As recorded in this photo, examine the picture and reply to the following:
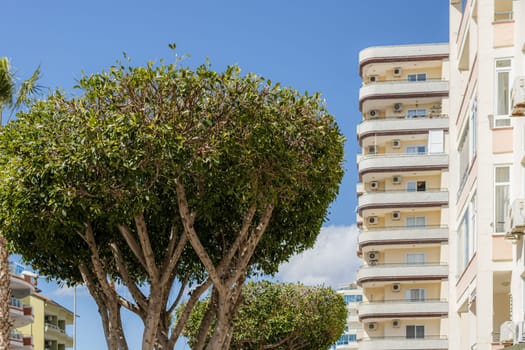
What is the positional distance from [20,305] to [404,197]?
37693mm

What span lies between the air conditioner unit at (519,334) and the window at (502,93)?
659 centimetres

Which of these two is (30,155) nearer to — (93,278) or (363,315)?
(93,278)

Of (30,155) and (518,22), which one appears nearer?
(30,155)

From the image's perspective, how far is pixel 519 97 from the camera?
2653cm

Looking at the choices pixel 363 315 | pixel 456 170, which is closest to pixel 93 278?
pixel 456 170

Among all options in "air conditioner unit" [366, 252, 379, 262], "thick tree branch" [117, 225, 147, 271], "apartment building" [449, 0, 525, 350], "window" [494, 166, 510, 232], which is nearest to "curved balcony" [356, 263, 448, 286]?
"air conditioner unit" [366, 252, 379, 262]

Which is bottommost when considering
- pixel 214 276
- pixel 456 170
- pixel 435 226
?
pixel 214 276

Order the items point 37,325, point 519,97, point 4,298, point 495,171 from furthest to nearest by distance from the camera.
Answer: point 37,325 < point 4,298 < point 495,171 < point 519,97

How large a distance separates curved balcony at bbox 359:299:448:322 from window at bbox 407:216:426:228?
19.5 feet

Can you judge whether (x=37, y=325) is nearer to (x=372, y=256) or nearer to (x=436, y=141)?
(x=372, y=256)

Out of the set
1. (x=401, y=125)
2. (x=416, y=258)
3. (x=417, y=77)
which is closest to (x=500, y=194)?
(x=401, y=125)

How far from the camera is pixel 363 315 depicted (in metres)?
82.4

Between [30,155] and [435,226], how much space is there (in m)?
58.8

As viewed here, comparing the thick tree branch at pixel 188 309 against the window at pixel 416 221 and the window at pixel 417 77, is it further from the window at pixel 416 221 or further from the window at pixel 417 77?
the window at pixel 417 77
